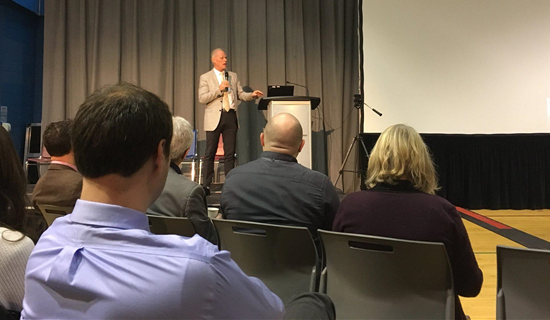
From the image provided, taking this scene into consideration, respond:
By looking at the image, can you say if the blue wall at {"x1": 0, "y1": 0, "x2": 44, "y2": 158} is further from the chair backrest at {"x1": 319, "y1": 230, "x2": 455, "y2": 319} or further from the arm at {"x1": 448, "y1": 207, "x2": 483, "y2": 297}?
the arm at {"x1": 448, "y1": 207, "x2": 483, "y2": 297}

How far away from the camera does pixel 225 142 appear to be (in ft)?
16.7

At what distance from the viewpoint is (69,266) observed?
609mm

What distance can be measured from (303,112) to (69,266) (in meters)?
4.22

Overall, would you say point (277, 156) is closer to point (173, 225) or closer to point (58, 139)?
point (173, 225)

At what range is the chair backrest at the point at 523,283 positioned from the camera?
1119 millimetres

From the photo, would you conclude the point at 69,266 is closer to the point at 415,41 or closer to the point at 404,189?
the point at 404,189

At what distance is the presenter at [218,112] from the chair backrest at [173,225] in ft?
10.7

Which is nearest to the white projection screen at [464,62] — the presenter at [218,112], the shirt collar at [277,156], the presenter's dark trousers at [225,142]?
the presenter at [218,112]

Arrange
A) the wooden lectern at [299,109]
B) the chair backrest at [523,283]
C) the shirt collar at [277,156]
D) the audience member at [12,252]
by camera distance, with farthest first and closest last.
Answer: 1. the wooden lectern at [299,109]
2. the shirt collar at [277,156]
3. the chair backrest at [523,283]
4. the audience member at [12,252]

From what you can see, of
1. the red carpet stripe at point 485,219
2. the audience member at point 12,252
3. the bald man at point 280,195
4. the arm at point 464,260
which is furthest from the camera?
the red carpet stripe at point 485,219

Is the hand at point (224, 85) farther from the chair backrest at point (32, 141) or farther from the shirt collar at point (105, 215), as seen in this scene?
the shirt collar at point (105, 215)

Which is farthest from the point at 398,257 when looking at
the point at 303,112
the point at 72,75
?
the point at 72,75

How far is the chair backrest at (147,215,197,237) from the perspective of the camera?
1.57 metres

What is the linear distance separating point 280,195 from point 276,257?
290 mm
